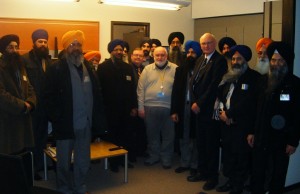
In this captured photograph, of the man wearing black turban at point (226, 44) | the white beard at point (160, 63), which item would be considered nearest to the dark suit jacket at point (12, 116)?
the white beard at point (160, 63)

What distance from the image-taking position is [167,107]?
4703mm

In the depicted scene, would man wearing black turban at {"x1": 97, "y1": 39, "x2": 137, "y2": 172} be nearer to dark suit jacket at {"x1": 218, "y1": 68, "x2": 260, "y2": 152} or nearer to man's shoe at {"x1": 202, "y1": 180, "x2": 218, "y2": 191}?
man's shoe at {"x1": 202, "y1": 180, "x2": 218, "y2": 191}

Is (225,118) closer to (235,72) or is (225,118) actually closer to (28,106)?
(235,72)

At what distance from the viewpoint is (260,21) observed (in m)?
7.23

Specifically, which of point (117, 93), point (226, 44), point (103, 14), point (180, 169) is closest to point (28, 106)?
point (117, 93)

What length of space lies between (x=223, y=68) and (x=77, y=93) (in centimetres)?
170

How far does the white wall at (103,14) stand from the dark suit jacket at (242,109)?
434 cm

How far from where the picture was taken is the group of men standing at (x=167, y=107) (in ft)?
10.9

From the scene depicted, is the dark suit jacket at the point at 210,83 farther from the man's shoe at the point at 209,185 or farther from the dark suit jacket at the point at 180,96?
the man's shoe at the point at 209,185

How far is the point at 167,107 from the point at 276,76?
1.74 metres

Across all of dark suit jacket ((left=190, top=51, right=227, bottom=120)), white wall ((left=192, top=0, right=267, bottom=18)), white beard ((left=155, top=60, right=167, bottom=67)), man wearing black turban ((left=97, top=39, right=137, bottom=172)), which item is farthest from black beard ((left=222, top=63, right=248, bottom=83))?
white wall ((left=192, top=0, right=267, bottom=18))

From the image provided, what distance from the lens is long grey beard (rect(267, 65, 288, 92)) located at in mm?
3264

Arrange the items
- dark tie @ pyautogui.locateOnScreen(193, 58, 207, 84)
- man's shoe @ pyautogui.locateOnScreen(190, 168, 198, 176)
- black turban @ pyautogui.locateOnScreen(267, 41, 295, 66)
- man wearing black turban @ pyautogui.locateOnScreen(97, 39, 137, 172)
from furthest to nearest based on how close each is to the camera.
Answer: man wearing black turban @ pyautogui.locateOnScreen(97, 39, 137, 172) → man's shoe @ pyautogui.locateOnScreen(190, 168, 198, 176) → dark tie @ pyautogui.locateOnScreen(193, 58, 207, 84) → black turban @ pyautogui.locateOnScreen(267, 41, 295, 66)

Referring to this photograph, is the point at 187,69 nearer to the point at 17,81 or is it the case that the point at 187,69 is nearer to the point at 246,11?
the point at 17,81
